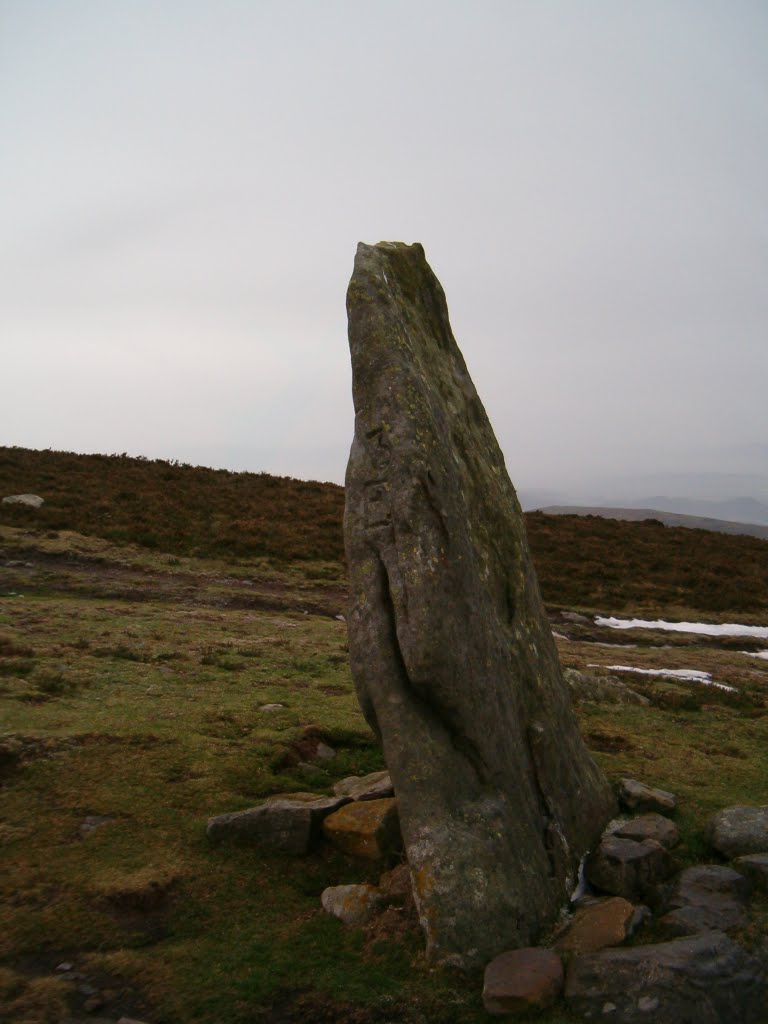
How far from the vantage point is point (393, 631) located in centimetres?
966

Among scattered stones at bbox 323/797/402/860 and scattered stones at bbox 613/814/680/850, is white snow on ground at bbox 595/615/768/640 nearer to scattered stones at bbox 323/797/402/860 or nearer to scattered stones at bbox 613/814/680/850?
scattered stones at bbox 613/814/680/850

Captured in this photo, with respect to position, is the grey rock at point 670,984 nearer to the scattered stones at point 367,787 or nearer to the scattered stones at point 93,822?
the scattered stones at point 367,787

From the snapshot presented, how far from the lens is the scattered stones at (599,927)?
8.75 m

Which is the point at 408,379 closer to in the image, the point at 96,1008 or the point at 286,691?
the point at 96,1008

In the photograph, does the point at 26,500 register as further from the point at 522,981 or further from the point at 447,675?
the point at 522,981

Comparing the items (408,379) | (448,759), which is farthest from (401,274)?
(448,759)

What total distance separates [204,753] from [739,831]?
8150mm

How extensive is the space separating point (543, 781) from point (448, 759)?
6.49ft

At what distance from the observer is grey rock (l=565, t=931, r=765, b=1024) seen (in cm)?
765

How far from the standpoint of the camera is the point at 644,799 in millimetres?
12508

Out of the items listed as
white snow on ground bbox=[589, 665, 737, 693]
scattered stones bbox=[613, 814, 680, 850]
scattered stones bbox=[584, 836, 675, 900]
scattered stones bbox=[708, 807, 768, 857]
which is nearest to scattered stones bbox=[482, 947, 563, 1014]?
scattered stones bbox=[584, 836, 675, 900]

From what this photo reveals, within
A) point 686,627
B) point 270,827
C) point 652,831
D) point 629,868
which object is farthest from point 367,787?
point 686,627

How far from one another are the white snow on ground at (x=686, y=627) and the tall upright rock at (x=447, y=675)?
65.0ft

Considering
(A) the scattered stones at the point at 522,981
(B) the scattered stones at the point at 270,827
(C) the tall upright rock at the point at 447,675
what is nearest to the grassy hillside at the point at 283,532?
(B) the scattered stones at the point at 270,827
